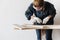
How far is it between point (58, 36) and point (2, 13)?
0.39 meters

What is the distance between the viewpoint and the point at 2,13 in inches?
51.1

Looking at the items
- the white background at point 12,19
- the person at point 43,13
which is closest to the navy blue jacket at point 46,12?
the person at point 43,13

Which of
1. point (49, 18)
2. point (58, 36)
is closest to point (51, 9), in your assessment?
point (49, 18)

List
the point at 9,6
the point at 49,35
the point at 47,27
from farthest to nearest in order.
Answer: the point at 9,6
the point at 49,35
the point at 47,27

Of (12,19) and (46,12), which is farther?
(12,19)

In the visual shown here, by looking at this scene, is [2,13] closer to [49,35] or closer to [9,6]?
[9,6]

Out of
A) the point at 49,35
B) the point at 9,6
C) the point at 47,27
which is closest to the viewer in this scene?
the point at 47,27

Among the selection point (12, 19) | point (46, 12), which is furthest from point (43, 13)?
point (12, 19)

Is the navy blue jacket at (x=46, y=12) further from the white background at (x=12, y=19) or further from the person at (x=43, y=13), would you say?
the white background at (x=12, y=19)

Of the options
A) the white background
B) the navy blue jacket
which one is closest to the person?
the navy blue jacket

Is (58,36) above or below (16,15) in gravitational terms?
below

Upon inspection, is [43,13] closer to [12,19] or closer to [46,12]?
[46,12]

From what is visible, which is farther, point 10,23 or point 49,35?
point 10,23

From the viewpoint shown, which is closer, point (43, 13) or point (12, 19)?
point (43, 13)
